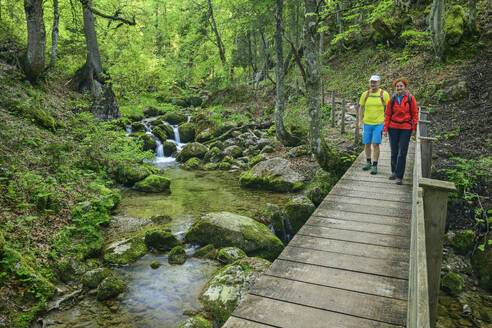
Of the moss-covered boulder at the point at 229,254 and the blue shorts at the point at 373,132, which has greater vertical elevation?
the blue shorts at the point at 373,132

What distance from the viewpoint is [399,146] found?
6.17 meters

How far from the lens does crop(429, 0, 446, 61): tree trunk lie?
1512 centimetres

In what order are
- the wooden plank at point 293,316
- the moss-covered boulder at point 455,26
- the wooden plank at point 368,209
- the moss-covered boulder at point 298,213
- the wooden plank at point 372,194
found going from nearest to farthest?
1. the wooden plank at point 293,316
2. the wooden plank at point 368,209
3. the wooden plank at point 372,194
4. the moss-covered boulder at point 298,213
5. the moss-covered boulder at point 455,26

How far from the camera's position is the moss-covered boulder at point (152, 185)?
10970 millimetres

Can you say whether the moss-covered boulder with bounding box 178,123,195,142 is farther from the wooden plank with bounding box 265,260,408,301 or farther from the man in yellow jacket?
the wooden plank with bounding box 265,260,408,301

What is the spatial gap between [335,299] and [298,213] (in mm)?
4727

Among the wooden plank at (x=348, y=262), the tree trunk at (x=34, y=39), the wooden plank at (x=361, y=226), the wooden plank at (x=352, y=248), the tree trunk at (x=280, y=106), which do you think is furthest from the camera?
the tree trunk at (x=280, y=106)

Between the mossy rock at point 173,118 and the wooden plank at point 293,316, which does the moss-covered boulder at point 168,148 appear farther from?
the wooden plank at point 293,316

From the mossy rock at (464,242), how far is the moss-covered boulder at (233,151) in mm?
10701

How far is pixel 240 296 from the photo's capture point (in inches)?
196

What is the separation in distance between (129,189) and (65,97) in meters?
7.34

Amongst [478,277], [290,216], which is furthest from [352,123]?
[478,277]

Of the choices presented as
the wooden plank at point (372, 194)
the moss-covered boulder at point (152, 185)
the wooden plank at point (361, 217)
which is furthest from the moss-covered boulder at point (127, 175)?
the wooden plank at point (361, 217)

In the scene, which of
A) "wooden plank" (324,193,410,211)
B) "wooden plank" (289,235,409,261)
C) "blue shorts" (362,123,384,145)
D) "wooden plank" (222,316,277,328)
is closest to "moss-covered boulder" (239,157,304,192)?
"blue shorts" (362,123,384,145)
